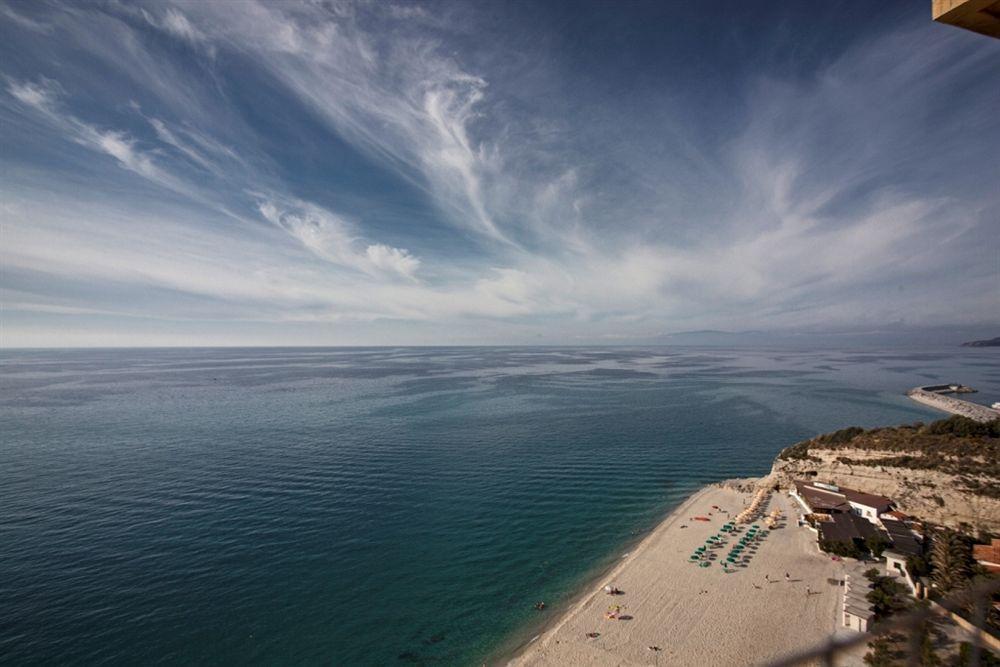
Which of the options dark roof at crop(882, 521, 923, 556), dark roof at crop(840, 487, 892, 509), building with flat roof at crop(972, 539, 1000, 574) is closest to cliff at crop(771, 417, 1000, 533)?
dark roof at crop(840, 487, 892, 509)

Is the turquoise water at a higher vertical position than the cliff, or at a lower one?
lower

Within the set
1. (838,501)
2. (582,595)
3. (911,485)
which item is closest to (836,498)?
(838,501)

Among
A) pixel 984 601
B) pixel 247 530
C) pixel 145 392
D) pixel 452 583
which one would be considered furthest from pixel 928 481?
pixel 145 392

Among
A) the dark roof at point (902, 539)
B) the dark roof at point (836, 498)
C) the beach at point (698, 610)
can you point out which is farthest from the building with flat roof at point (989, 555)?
the beach at point (698, 610)

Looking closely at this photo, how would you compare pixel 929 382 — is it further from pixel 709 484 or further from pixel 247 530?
pixel 247 530

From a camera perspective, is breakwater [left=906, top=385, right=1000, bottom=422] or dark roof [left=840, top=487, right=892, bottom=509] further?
breakwater [left=906, top=385, right=1000, bottom=422]

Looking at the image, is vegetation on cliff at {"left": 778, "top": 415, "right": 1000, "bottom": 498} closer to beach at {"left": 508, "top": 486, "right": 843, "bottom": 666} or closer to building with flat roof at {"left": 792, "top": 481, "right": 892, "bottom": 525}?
building with flat roof at {"left": 792, "top": 481, "right": 892, "bottom": 525}
